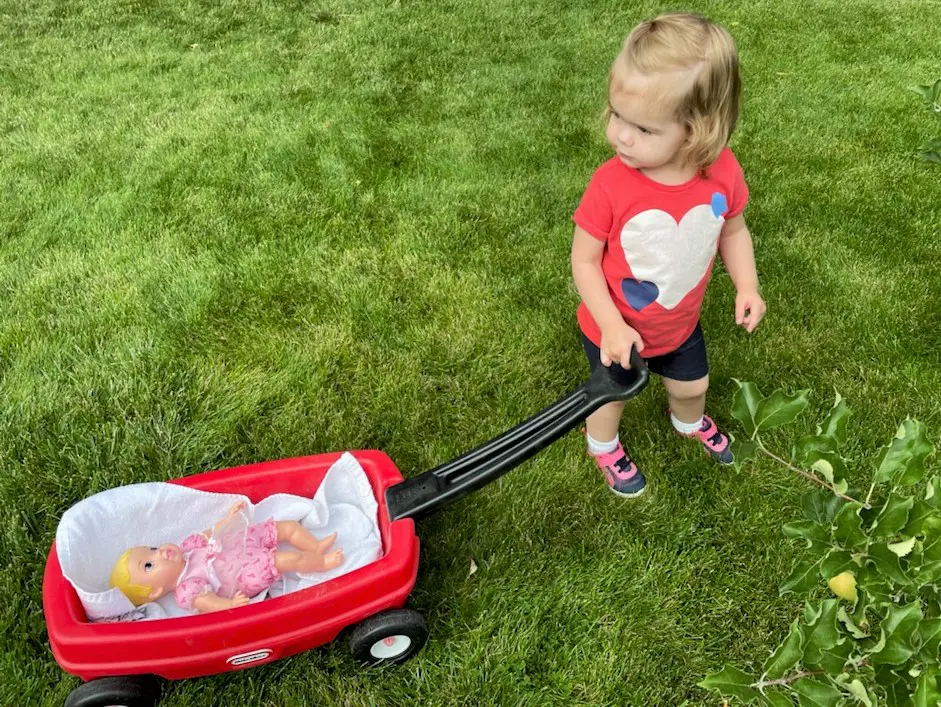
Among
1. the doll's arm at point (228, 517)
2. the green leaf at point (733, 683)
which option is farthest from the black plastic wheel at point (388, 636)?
the green leaf at point (733, 683)

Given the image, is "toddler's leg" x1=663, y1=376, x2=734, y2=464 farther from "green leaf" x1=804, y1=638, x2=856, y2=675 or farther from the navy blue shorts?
"green leaf" x1=804, y1=638, x2=856, y2=675

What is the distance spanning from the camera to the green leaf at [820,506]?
97 centimetres

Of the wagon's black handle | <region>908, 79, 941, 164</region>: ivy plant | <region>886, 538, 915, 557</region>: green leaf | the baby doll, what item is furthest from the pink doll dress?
<region>908, 79, 941, 164</region>: ivy plant

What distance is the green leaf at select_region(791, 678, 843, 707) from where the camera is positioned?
83 centimetres

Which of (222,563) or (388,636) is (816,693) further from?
(222,563)

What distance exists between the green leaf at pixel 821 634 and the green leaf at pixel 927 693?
0.09 m

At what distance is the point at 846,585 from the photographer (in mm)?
987

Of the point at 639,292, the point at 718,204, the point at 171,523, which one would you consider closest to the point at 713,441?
the point at 639,292

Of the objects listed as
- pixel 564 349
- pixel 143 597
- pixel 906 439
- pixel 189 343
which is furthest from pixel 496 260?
pixel 906 439

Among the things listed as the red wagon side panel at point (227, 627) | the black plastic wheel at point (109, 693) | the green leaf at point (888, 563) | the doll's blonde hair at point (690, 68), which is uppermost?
the doll's blonde hair at point (690, 68)

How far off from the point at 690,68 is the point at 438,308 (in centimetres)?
140

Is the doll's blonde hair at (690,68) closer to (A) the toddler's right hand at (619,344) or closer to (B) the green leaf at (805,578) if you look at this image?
(A) the toddler's right hand at (619,344)

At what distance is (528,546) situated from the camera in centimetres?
192

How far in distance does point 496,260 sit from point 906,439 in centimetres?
207
